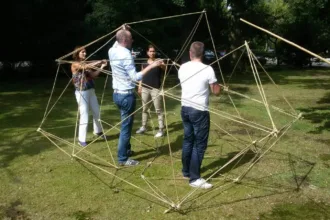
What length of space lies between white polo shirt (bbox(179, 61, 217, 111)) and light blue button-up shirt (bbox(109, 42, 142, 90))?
673mm

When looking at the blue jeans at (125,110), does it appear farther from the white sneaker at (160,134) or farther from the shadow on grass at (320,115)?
the shadow on grass at (320,115)

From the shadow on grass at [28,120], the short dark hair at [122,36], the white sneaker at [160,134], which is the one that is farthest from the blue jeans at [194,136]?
the shadow on grass at [28,120]

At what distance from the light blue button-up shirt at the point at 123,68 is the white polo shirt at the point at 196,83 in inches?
26.5

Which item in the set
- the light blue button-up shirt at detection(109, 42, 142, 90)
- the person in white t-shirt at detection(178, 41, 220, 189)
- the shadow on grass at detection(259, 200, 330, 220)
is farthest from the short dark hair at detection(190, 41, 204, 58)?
the shadow on grass at detection(259, 200, 330, 220)

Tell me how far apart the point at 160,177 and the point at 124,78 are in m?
1.37

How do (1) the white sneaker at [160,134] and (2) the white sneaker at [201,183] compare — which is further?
(1) the white sneaker at [160,134]

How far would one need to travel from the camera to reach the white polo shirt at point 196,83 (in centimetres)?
422

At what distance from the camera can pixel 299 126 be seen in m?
7.41

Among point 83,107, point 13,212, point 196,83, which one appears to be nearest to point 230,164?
point 196,83

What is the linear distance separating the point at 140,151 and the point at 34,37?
36.4ft

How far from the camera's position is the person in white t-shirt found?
166 inches

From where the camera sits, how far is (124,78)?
492cm

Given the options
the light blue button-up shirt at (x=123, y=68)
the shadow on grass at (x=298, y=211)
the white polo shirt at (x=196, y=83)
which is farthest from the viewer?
the light blue button-up shirt at (x=123, y=68)

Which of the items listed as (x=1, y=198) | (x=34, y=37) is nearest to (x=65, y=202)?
(x=1, y=198)
